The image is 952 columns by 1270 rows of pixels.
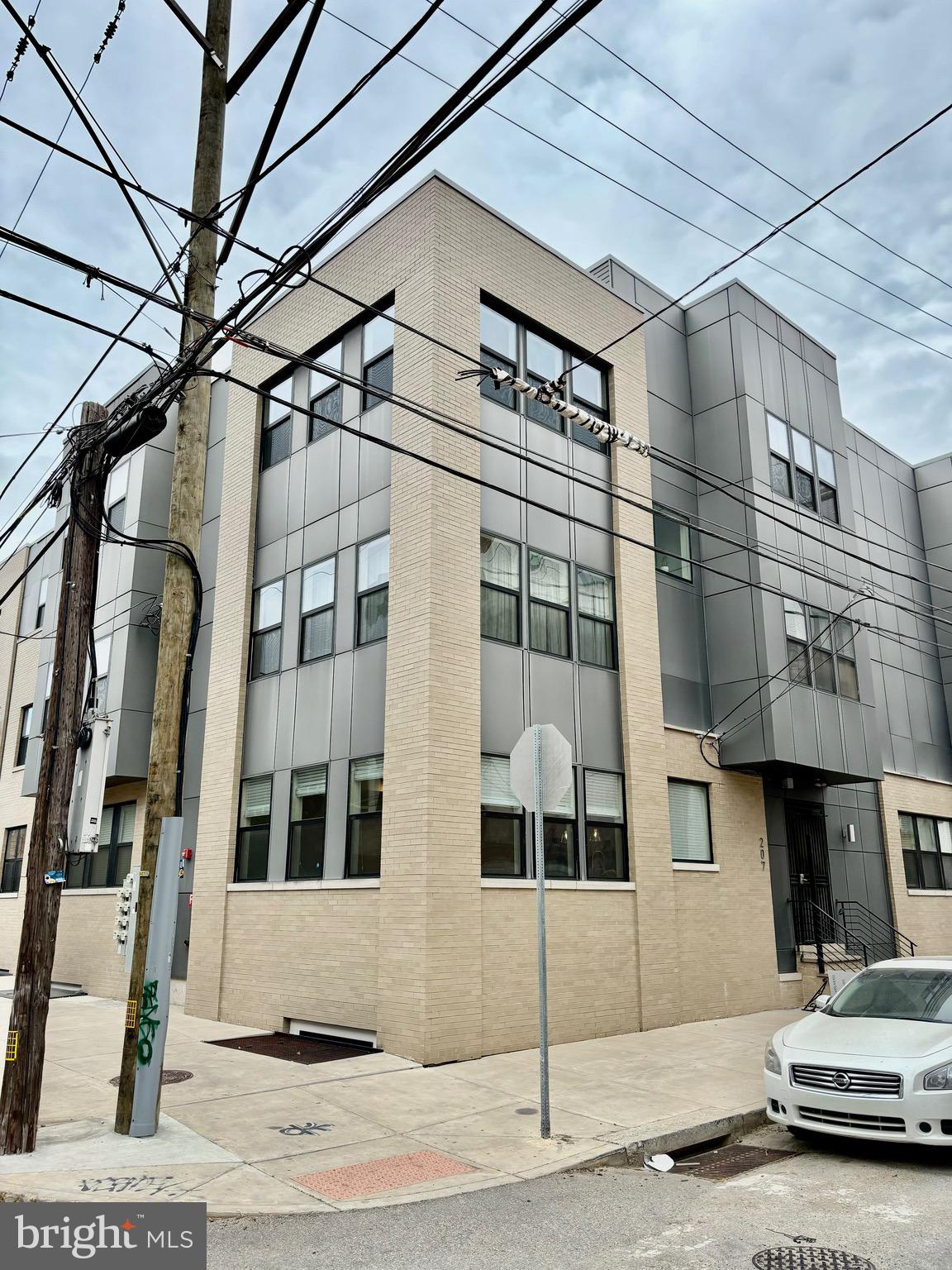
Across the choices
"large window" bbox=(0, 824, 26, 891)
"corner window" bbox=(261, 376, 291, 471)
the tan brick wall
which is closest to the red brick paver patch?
"corner window" bbox=(261, 376, 291, 471)

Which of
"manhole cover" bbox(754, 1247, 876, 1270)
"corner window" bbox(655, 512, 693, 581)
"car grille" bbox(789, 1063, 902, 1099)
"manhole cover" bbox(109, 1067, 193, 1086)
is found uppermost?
"corner window" bbox(655, 512, 693, 581)

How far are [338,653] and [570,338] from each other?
21.4 feet

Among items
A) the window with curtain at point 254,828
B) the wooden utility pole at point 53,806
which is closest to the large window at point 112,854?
the window with curtain at point 254,828

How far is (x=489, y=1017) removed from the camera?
11.6 metres

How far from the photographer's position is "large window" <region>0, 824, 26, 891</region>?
2333cm

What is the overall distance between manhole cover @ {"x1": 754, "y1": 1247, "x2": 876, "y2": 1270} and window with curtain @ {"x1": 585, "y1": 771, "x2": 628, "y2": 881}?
8.22m

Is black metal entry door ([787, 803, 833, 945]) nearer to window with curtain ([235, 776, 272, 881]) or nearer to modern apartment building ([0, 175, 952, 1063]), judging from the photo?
modern apartment building ([0, 175, 952, 1063])

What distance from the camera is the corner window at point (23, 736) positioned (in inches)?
975

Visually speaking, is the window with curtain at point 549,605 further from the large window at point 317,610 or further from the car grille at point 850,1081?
the car grille at point 850,1081

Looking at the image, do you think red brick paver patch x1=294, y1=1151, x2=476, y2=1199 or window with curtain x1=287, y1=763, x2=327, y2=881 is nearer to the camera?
red brick paver patch x1=294, y1=1151, x2=476, y2=1199

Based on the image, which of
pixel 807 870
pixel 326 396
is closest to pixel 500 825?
pixel 326 396

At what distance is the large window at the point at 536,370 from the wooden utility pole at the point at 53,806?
279 inches

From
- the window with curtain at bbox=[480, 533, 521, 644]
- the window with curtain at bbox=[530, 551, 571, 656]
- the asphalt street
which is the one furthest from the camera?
the window with curtain at bbox=[530, 551, 571, 656]

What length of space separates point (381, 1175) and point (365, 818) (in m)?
6.23
